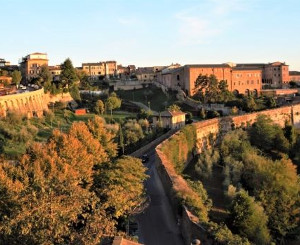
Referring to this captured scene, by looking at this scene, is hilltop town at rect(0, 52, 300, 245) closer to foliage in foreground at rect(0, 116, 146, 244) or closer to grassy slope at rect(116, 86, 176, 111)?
foliage in foreground at rect(0, 116, 146, 244)

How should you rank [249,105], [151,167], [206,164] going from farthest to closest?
[249,105] → [206,164] → [151,167]

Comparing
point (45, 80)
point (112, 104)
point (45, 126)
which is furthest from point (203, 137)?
point (45, 80)

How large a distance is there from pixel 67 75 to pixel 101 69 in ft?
112

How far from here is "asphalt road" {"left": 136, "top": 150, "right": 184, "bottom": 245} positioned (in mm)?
17250

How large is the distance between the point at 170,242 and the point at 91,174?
585 centimetres

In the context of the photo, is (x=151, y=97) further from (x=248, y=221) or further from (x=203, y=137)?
(x=248, y=221)

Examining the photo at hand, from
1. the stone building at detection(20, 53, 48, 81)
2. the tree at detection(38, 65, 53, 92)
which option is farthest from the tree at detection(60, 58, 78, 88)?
the stone building at detection(20, 53, 48, 81)

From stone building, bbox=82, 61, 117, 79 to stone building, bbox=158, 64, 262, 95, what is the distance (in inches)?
984

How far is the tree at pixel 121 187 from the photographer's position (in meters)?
17.7

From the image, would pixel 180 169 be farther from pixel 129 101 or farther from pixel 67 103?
pixel 129 101

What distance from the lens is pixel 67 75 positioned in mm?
58750

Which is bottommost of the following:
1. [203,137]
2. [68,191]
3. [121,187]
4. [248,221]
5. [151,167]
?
[248,221]

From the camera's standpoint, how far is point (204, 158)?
3250cm

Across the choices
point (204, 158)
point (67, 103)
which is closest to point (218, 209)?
point (204, 158)
